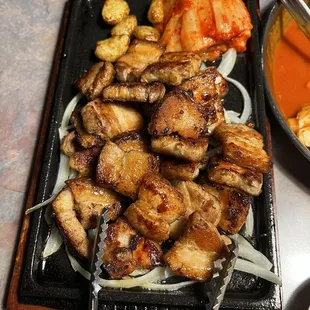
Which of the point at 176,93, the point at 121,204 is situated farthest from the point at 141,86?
the point at 121,204

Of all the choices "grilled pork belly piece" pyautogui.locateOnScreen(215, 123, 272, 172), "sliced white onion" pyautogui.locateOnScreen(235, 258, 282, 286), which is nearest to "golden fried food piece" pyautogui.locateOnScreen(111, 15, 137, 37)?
"grilled pork belly piece" pyautogui.locateOnScreen(215, 123, 272, 172)

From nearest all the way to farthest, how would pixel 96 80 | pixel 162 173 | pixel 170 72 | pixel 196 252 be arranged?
pixel 196 252
pixel 162 173
pixel 170 72
pixel 96 80

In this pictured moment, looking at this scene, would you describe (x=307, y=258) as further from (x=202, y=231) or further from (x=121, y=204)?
(x=121, y=204)

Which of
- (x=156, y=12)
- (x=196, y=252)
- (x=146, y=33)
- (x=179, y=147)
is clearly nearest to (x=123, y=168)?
(x=179, y=147)

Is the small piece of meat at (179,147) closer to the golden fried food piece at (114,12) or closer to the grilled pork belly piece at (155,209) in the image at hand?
the grilled pork belly piece at (155,209)

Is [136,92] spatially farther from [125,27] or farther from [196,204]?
[125,27]

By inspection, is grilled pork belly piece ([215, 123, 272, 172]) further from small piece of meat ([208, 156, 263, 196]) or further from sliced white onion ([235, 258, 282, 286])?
sliced white onion ([235, 258, 282, 286])

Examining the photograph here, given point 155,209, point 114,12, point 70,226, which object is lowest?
point 70,226
